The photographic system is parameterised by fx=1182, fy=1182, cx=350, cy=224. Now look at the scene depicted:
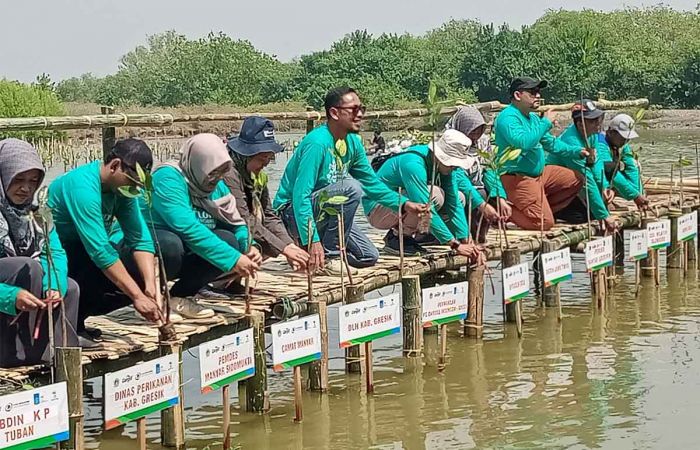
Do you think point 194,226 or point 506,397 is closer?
point 194,226

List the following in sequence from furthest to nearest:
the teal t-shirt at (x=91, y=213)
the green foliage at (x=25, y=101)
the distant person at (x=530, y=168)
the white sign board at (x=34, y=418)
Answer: the green foliage at (x=25, y=101) < the distant person at (x=530, y=168) < the teal t-shirt at (x=91, y=213) < the white sign board at (x=34, y=418)

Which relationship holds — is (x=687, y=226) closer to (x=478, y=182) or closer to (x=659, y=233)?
(x=659, y=233)

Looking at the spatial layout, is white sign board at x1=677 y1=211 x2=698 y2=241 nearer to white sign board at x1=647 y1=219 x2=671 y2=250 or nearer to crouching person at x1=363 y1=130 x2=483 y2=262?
white sign board at x1=647 y1=219 x2=671 y2=250

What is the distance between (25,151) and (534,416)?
11.2ft

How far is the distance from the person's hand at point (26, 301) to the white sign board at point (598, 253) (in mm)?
5494

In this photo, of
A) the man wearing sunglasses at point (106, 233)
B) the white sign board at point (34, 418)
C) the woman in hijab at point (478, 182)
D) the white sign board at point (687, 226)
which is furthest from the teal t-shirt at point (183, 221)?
the white sign board at point (687, 226)

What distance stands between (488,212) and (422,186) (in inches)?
42.2

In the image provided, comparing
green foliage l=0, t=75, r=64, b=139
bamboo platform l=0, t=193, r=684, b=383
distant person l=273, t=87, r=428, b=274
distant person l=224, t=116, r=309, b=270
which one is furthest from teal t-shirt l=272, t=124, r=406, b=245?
green foliage l=0, t=75, r=64, b=139

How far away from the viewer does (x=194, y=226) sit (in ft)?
22.1

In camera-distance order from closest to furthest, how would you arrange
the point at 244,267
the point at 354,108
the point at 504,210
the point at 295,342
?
1. the point at 295,342
2. the point at 244,267
3. the point at 354,108
4. the point at 504,210

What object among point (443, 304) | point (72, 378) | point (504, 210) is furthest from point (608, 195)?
point (72, 378)

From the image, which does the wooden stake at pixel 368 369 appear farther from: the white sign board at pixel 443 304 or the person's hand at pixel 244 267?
the person's hand at pixel 244 267

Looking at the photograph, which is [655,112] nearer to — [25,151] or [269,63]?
[269,63]

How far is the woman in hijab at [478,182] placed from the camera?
9.27 m
